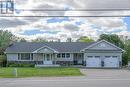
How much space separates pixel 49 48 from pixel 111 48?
10.7 meters

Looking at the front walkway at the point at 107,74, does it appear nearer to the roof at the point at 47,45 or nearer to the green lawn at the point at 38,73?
the green lawn at the point at 38,73

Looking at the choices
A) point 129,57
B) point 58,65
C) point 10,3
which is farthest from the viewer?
point 129,57

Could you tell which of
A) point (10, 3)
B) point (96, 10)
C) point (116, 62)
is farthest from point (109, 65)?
point (10, 3)

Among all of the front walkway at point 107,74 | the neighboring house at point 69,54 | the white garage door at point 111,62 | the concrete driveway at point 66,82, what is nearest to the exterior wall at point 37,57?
the neighboring house at point 69,54

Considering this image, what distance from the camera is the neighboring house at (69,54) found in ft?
229

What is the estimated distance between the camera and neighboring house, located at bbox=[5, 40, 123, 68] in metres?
69.7

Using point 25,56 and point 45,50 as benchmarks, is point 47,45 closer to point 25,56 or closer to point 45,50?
point 45,50

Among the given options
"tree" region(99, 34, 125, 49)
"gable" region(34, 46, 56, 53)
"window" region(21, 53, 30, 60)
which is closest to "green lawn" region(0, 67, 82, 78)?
"gable" region(34, 46, 56, 53)

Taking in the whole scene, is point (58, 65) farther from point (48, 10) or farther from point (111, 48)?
point (48, 10)

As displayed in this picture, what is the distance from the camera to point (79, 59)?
237 ft

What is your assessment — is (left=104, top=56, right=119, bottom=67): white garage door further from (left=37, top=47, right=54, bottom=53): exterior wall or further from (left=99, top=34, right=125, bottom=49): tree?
(left=99, top=34, right=125, bottom=49): tree

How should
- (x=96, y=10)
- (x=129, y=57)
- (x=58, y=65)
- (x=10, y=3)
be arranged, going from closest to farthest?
(x=10, y=3) < (x=96, y=10) < (x=58, y=65) < (x=129, y=57)

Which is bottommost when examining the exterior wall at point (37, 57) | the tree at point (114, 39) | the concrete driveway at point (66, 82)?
the concrete driveway at point (66, 82)

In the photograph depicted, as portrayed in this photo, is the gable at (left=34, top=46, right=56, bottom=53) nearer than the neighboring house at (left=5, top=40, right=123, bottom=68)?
No
